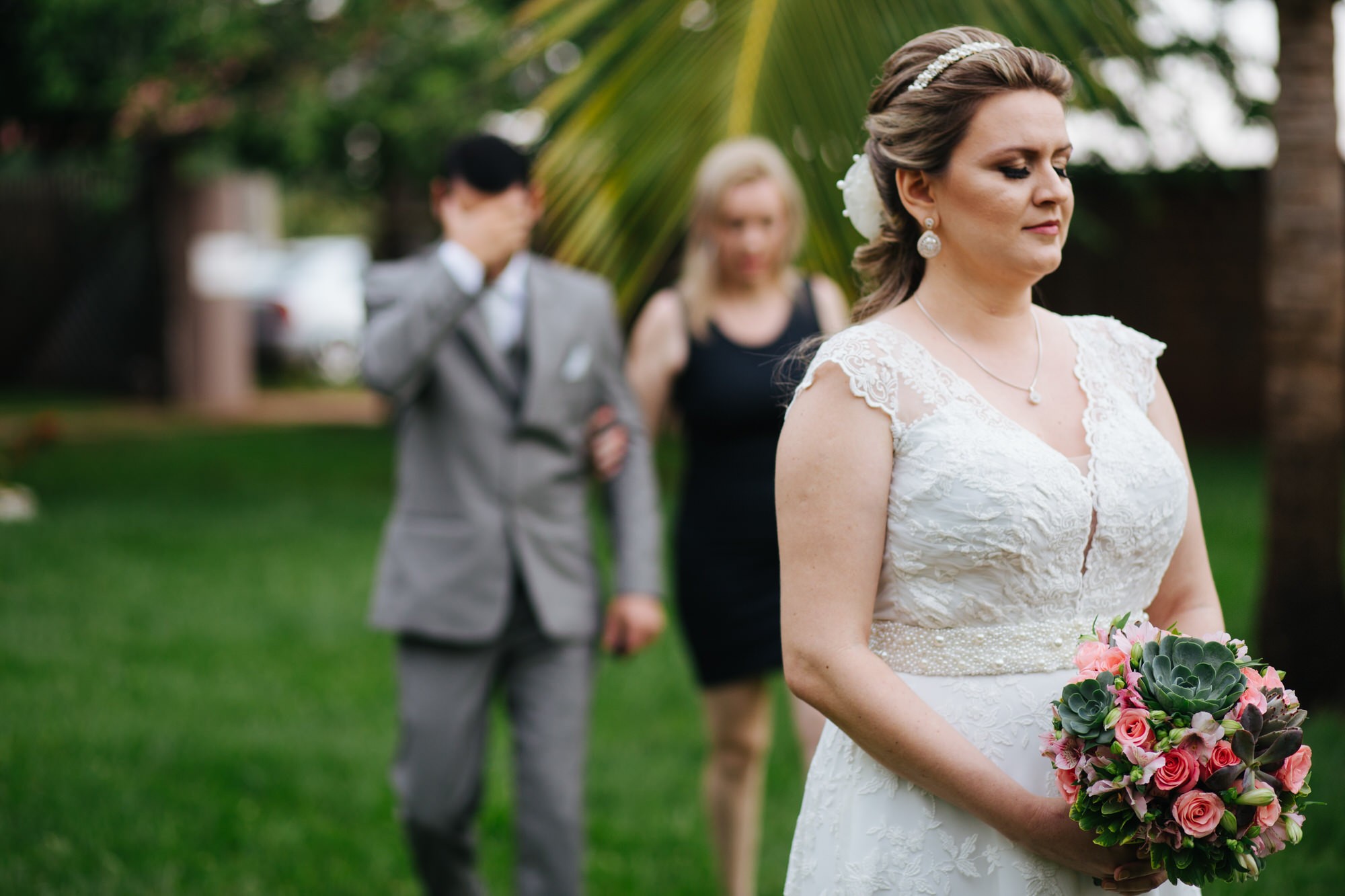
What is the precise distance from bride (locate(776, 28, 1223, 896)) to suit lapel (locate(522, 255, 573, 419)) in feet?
5.38

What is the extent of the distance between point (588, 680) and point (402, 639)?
0.53 metres

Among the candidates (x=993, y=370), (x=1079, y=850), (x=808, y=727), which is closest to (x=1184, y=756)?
(x=1079, y=850)

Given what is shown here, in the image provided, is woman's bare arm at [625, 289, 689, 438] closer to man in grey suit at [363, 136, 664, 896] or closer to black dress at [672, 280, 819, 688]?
black dress at [672, 280, 819, 688]

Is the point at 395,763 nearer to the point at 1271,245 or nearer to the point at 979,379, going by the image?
the point at 979,379

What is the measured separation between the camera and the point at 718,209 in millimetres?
3912

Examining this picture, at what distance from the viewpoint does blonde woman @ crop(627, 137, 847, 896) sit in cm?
393

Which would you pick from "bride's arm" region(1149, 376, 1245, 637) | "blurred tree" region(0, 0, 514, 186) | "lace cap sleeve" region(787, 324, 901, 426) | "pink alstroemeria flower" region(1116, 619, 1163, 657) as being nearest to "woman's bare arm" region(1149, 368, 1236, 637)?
"bride's arm" region(1149, 376, 1245, 637)

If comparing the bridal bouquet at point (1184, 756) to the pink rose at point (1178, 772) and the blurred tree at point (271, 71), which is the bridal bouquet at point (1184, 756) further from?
the blurred tree at point (271, 71)

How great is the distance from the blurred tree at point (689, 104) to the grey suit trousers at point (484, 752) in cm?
108

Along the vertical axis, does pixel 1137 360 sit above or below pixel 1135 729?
above

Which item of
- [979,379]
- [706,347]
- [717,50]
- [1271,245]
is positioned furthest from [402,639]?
[1271,245]

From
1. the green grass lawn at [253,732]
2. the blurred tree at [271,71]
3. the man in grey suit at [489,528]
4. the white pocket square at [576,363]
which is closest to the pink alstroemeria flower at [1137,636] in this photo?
the man in grey suit at [489,528]

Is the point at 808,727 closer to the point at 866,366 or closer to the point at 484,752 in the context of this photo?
the point at 484,752

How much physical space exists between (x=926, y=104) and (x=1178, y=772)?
1.01 meters
